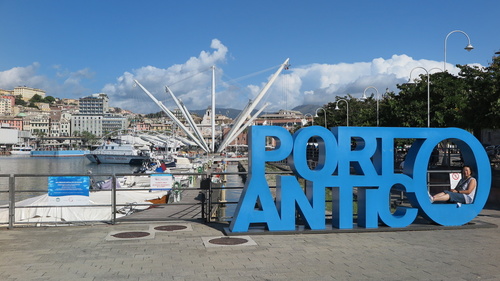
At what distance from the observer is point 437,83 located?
3684cm

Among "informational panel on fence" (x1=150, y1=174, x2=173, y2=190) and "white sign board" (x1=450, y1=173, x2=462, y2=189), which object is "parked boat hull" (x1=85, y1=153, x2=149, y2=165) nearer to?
"informational panel on fence" (x1=150, y1=174, x2=173, y2=190)

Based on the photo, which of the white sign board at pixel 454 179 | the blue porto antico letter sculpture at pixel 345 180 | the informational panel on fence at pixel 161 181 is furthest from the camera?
the white sign board at pixel 454 179

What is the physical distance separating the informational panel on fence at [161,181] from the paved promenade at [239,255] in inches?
41.4

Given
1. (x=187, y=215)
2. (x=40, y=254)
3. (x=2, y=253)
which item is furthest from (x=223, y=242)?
(x=187, y=215)

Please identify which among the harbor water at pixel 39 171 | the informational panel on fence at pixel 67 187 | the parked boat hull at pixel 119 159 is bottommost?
the harbor water at pixel 39 171

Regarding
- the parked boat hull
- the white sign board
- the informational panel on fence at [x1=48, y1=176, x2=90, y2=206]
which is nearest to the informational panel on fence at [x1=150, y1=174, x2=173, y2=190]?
the informational panel on fence at [x1=48, y1=176, x2=90, y2=206]

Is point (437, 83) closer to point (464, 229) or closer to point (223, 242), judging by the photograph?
point (464, 229)

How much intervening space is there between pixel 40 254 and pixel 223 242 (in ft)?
11.4

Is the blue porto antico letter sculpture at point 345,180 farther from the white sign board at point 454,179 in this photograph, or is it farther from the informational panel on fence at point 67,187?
the informational panel on fence at point 67,187

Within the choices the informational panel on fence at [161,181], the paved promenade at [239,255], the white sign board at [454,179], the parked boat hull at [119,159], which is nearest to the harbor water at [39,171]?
the parked boat hull at [119,159]

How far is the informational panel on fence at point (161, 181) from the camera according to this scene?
1288 cm

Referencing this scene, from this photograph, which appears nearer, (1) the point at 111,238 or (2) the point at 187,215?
(1) the point at 111,238

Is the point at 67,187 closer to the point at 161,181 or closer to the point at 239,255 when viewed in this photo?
the point at 161,181

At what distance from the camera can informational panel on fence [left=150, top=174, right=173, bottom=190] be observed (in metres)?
12.9
